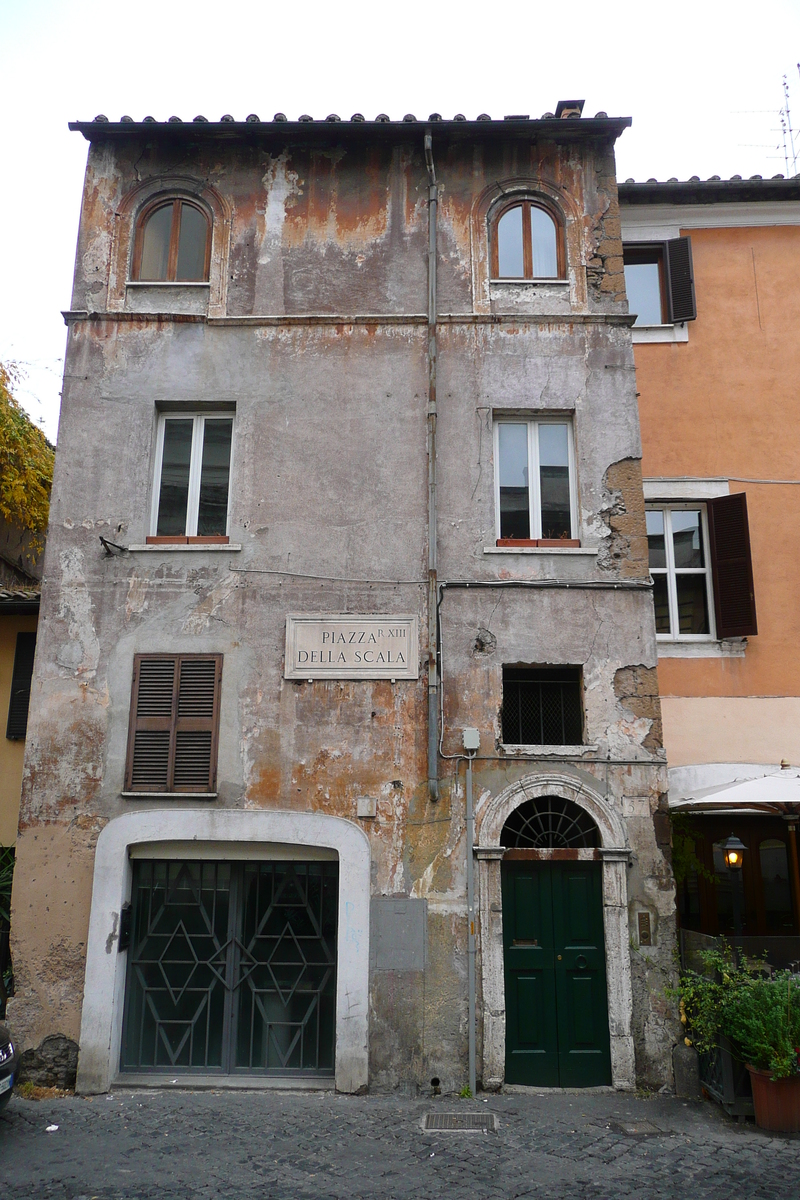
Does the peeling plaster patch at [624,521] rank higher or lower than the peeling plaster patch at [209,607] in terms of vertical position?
higher

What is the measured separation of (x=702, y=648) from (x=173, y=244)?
814cm

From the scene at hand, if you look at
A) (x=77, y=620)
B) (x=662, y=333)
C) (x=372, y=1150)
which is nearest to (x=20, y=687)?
(x=77, y=620)

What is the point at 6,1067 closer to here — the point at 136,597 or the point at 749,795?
the point at 136,597

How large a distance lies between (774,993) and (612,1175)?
7.21 ft

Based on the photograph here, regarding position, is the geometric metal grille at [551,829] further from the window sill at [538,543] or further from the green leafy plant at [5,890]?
the green leafy plant at [5,890]

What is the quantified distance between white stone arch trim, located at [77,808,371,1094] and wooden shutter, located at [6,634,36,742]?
2669 mm

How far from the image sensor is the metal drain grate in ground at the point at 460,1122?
7.57 meters

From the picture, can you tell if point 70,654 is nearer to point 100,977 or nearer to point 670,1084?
point 100,977

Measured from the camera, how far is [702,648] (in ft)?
36.7

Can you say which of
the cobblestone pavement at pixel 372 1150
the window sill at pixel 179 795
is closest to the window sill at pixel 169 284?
the window sill at pixel 179 795

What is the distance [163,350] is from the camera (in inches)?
402

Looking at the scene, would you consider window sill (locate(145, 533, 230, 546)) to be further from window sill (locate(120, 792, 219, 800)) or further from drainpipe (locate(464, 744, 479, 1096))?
drainpipe (locate(464, 744, 479, 1096))

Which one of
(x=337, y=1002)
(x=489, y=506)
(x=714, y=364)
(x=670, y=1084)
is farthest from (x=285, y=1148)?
(x=714, y=364)

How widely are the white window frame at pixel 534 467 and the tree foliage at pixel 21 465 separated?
8.94 m
